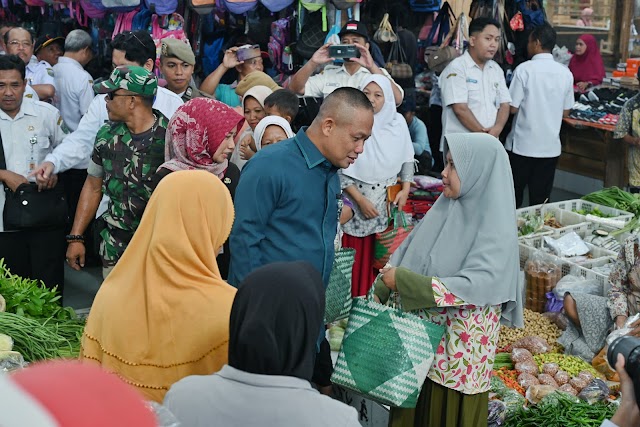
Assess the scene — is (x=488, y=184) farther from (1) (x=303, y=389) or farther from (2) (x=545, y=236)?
(2) (x=545, y=236)

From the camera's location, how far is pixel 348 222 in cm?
554

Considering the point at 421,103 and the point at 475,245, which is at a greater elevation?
the point at 475,245

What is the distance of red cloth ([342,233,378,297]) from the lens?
5613 mm

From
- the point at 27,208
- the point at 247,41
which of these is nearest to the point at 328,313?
the point at 27,208

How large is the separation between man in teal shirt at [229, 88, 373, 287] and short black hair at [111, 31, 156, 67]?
221 cm

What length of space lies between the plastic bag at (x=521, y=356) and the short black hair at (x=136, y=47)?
290 cm

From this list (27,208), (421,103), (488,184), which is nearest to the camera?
(488,184)

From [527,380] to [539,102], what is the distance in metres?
3.51

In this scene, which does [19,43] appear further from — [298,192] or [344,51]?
[298,192]

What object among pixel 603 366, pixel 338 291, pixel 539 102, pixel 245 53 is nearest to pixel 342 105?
pixel 338 291

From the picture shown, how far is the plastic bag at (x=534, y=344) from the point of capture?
16.2ft

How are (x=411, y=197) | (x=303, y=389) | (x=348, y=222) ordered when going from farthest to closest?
(x=411, y=197)
(x=348, y=222)
(x=303, y=389)

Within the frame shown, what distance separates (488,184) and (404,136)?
7.49 feet

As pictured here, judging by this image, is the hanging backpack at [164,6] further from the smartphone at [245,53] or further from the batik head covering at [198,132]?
the batik head covering at [198,132]
